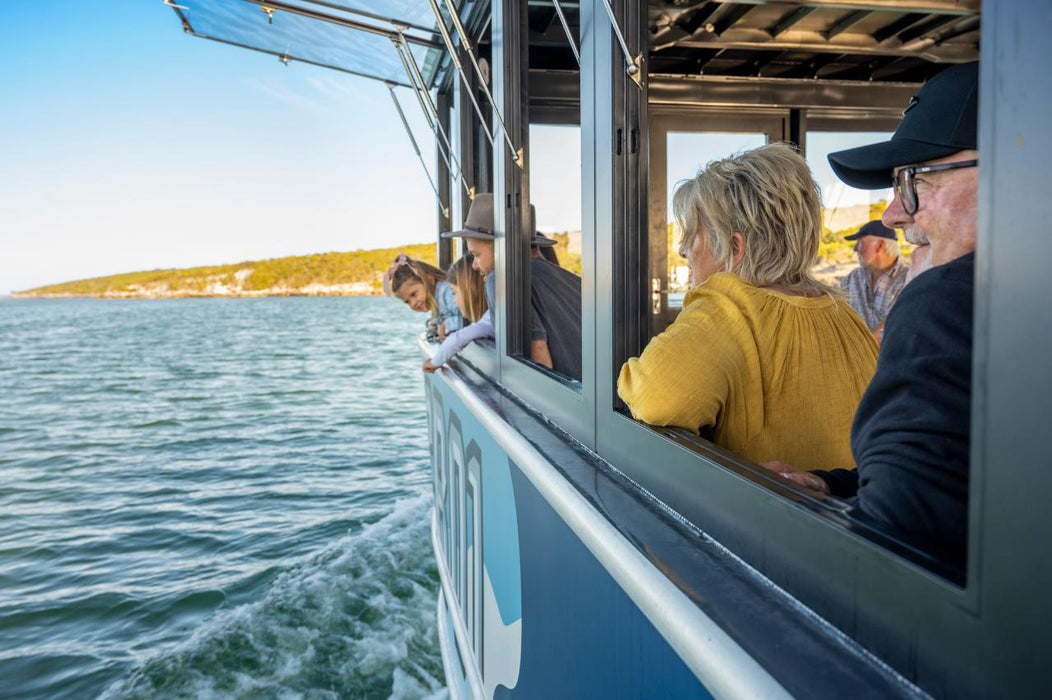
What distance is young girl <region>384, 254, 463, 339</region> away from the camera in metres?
4.40

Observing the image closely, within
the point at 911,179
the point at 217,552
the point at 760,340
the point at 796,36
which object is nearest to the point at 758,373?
the point at 760,340

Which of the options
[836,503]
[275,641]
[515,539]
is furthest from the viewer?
[275,641]

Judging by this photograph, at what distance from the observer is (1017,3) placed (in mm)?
572

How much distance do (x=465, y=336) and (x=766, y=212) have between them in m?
2.05

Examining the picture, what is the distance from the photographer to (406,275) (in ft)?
14.8

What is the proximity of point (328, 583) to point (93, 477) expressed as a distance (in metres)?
4.93

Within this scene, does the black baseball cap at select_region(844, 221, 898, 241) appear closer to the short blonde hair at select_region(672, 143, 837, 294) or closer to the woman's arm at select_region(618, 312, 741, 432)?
the short blonde hair at select_region(672, 143, 837, 294)

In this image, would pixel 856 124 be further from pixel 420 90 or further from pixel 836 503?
pixel 836 503

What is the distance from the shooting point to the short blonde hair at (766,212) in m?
1.39

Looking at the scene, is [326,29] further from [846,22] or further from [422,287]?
[846,22]

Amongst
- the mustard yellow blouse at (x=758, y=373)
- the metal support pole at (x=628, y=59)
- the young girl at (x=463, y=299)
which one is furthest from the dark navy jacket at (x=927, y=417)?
the young girl at (x=463, y=299)

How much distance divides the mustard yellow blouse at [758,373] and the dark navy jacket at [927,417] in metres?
0.43

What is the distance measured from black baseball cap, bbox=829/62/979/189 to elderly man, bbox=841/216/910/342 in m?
3.28

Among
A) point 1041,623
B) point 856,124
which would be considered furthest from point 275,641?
point 856,124
